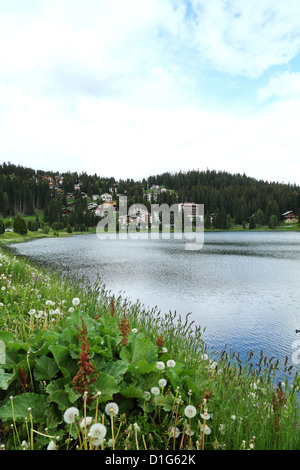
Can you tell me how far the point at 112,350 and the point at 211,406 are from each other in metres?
1.51

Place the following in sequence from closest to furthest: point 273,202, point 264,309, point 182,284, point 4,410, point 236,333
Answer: point 4,410 → point 236,333 → point 264,309 → point 182,284 → point 273,202

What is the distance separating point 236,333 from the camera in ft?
41.7

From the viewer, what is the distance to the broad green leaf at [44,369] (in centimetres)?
325

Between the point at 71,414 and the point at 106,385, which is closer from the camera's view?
the point at 71,414

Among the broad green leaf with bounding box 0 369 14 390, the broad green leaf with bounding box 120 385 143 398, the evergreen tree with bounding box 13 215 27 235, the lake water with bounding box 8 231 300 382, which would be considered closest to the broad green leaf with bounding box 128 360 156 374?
the broad green leaf with bounding box 120 385 143 398

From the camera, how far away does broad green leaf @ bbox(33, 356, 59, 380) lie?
10.7 ft

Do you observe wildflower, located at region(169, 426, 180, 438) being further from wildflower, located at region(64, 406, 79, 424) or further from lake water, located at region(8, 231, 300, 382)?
lake water, located at region(8, 231, 300, 382)

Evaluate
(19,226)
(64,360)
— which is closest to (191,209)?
(19,226)

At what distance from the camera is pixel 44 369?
3273 millimetres

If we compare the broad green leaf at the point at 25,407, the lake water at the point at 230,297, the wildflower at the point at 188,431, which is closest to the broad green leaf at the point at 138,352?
the wildflower at the point at 188,431

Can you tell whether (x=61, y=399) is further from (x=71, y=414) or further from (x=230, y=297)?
(x=230, y=297)

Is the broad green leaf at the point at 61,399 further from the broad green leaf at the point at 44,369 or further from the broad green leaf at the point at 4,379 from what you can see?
the broad green leaf at the point at 4,379
